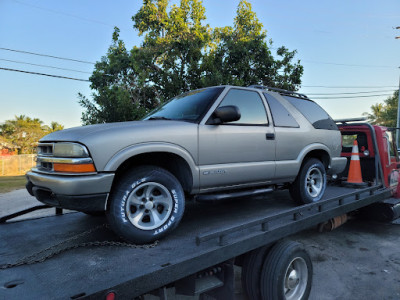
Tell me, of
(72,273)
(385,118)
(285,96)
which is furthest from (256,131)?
(385,118)

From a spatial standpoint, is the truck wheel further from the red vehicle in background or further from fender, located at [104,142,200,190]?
the red vehicle in background

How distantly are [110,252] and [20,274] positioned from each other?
2.07ft

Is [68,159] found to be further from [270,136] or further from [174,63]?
Answer: [174,63]

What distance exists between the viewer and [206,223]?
10.8 feet

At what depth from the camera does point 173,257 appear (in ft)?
7.57

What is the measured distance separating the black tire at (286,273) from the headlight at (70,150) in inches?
80.6

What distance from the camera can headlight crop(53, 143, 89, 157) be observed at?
7.91 feet

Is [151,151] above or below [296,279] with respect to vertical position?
above

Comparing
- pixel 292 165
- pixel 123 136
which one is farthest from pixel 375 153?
pixel 123 136

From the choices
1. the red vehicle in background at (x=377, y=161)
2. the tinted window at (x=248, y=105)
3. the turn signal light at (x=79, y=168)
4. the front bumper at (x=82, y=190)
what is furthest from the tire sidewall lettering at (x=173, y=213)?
the red vehicle in background at (x=377, y=161)

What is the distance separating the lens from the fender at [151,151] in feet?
8.13

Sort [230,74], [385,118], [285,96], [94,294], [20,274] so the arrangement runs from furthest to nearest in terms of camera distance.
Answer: [385,118] < [230,74] < [285,96] < [20,274] < [94,294]

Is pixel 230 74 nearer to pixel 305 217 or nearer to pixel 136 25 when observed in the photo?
pixel 136 25

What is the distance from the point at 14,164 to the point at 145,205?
91.4 ft
